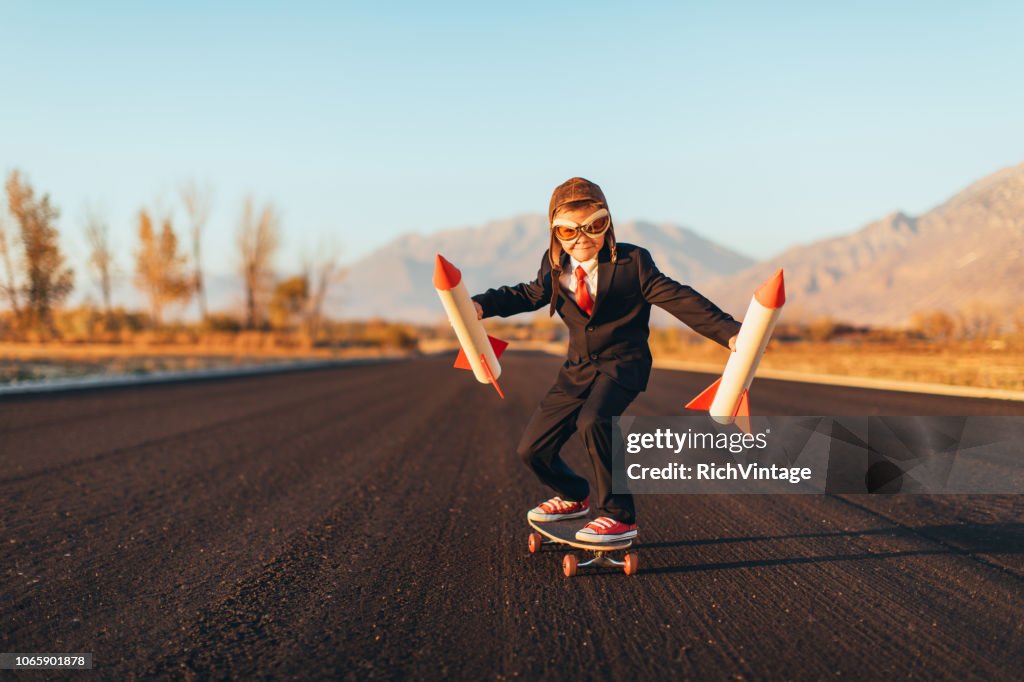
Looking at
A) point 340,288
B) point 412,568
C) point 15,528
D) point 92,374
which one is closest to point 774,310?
point 412,568

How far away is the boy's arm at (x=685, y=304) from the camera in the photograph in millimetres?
3803

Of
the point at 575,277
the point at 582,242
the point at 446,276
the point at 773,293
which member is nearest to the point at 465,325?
the point at 446,276

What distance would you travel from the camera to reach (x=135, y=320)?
185 ft

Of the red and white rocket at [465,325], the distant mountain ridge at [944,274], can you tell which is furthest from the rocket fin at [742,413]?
the distant mountain ridge at [944,274]

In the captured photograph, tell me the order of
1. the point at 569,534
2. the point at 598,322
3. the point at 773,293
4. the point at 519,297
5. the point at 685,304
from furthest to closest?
the point at 519,297, the point at 569,534, the point at 598,322, the point at 685,304, the point at 773,293

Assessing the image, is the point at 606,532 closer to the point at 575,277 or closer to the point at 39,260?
the point at 575,277

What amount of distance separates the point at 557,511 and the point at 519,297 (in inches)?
52.7

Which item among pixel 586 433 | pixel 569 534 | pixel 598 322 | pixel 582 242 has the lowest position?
pixel 569 534

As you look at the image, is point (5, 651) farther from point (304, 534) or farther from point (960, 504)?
point (960, 504)

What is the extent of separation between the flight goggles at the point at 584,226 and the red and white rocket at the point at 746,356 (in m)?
0.91

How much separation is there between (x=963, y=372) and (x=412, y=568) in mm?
22254

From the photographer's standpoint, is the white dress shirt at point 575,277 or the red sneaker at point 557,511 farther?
the red sneaker at point 557,511

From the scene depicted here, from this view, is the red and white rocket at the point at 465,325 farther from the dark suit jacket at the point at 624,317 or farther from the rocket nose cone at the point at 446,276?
the dark suit jacket at the point at 624,317

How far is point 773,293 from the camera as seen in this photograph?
3.52m
